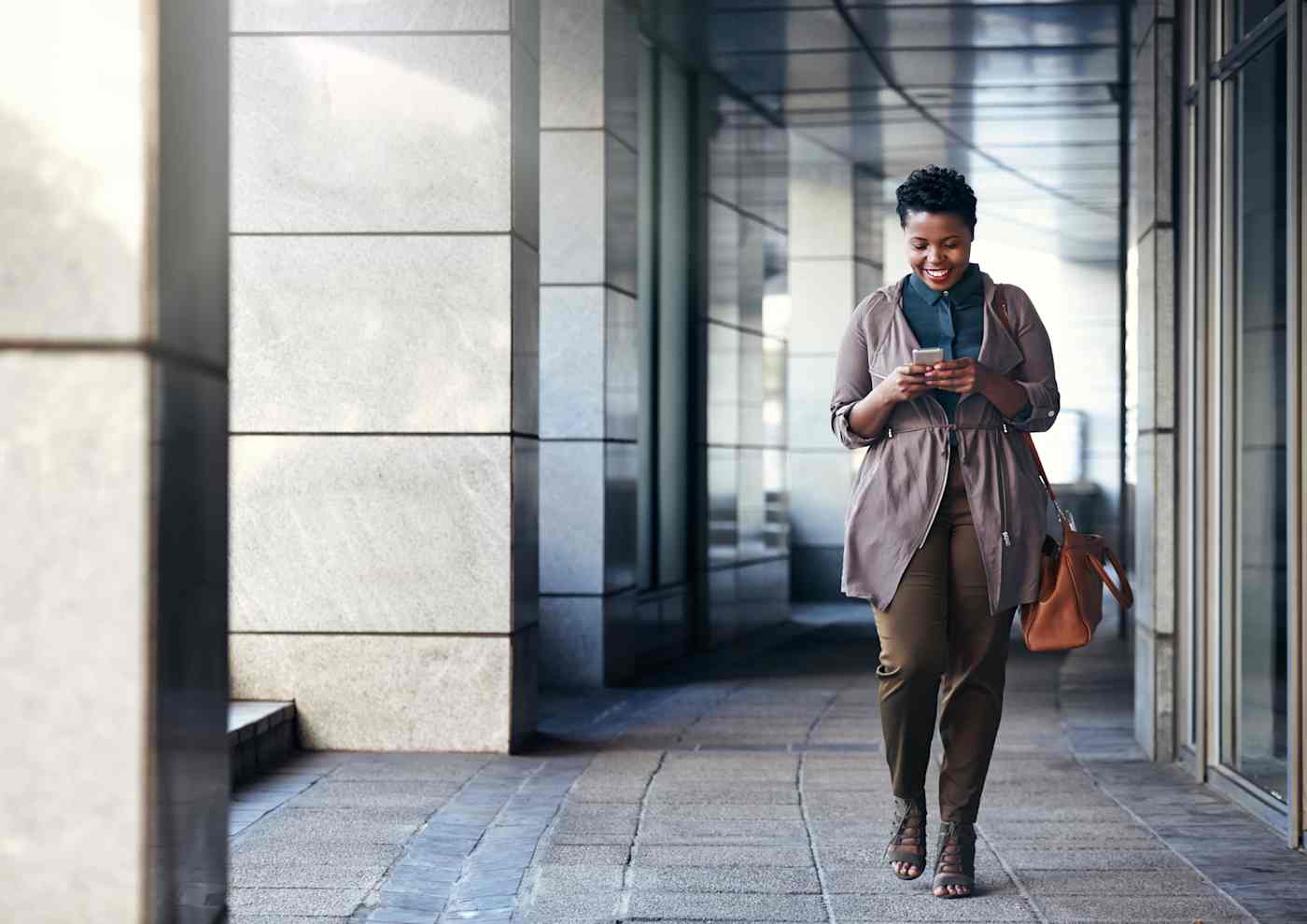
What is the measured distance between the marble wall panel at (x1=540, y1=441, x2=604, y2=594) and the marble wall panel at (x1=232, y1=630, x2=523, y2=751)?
8.92ft

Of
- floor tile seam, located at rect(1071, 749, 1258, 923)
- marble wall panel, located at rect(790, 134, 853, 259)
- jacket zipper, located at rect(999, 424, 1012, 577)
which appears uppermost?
marble wall panel, located at rect(790, 134, 853, 259)

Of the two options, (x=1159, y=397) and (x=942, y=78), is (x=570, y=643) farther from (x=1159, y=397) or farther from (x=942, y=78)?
(x=942, y=78)

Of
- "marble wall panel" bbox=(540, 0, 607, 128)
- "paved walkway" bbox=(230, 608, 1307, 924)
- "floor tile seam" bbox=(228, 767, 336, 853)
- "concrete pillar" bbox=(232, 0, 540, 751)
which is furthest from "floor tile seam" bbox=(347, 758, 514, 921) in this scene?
"marble wall panel" bbox=(540, 0, 607, 128)

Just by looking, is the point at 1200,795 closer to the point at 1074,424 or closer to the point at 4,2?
the point at 4,2

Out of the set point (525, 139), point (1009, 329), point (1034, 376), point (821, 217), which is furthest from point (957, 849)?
point (821, 217)

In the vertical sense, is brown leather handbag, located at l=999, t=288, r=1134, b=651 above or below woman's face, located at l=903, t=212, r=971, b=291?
below

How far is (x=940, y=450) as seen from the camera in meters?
4.56

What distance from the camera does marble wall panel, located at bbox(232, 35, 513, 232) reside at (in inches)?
274

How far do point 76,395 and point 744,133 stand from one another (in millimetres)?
12143

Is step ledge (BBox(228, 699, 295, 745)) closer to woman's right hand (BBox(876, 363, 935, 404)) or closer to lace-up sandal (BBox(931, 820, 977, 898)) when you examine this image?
lace-up sandal (BBox(931, 820, 977, 898))

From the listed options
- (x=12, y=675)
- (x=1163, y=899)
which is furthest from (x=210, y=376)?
(x=1163, y=899)

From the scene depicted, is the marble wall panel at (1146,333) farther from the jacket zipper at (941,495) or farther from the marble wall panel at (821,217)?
the marble wall panel at (821,217)

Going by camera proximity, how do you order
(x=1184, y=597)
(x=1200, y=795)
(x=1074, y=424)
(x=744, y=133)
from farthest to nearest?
1. (x=1074, y=424)
2. (x=744, y=133)
3. (x=1184, y=597)
4. (x=1200, y=795)

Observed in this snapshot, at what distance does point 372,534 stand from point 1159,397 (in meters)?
3.15
